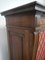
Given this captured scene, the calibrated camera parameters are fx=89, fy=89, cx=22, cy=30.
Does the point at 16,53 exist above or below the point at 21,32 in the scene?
below

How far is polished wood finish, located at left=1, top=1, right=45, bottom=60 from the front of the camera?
2.43 feet

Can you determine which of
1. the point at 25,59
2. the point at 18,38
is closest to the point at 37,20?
the point at 18,38

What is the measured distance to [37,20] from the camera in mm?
748

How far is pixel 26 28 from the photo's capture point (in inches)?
32.2

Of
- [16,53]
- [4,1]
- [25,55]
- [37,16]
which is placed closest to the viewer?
[37,16]

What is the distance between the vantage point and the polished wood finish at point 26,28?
29.1 inches

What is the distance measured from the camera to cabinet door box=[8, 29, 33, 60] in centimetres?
81

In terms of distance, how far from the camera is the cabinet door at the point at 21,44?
81cm

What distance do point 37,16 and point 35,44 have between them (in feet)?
0.78

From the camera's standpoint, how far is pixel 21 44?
911 mm

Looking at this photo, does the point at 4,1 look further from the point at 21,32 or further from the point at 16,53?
the point at 16,53

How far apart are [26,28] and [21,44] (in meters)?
0.19

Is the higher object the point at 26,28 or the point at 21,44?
the point at 26,28

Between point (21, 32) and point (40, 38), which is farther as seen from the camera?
point (21, 32)
